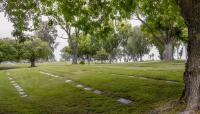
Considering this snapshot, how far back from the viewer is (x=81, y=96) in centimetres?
1861

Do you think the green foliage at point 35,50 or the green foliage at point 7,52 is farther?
the green foliage at point 35,50

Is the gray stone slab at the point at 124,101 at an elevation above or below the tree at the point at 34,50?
below

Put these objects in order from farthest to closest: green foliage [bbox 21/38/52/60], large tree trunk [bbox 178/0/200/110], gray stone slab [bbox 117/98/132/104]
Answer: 1. green foliage [bbox 21/38/52/60]
2. gray stone slab [bbox 117/98/132/104]
3. large tree trunk [bbox 178/0/200/110]

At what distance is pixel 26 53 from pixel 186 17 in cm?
7643

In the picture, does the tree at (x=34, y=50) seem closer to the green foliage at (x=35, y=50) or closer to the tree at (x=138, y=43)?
the green foliage at (x=35, y=50)

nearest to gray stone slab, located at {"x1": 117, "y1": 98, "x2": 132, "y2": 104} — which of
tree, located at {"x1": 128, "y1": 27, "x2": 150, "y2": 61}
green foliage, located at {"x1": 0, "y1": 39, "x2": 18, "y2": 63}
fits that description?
green foliage, located at {"x1": 0, "y1": 39, "x2": 18, "y2": 63}

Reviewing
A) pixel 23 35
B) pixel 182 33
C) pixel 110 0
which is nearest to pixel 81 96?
pixel 23 35

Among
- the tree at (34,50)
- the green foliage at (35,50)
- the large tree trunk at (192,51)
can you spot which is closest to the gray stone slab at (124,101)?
the large tree trunk at (192,51)

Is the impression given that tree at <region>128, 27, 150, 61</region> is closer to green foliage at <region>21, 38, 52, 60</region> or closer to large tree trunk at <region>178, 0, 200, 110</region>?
green foliage at <region>21, 38, 52, 60</region>

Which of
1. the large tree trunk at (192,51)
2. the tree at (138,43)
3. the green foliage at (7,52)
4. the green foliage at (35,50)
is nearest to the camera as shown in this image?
the large tree trunk at (192,51)

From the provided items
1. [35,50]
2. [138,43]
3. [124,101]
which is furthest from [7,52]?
[124,101]

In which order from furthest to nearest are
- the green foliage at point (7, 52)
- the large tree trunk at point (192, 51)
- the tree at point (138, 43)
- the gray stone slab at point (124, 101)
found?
the tree at point (138, 43)
the green foliage at point (7, 52)
the gray stone slab at point (124, 101)
the large tree trunk at point (192, 51)

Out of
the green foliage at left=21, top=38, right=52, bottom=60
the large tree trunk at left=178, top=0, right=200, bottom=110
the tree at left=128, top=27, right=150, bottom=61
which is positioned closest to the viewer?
the large tree trunk at left=178, top=0, right=200, bottom=110

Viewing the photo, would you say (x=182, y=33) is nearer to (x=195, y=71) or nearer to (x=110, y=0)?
(x=110, y=0)
